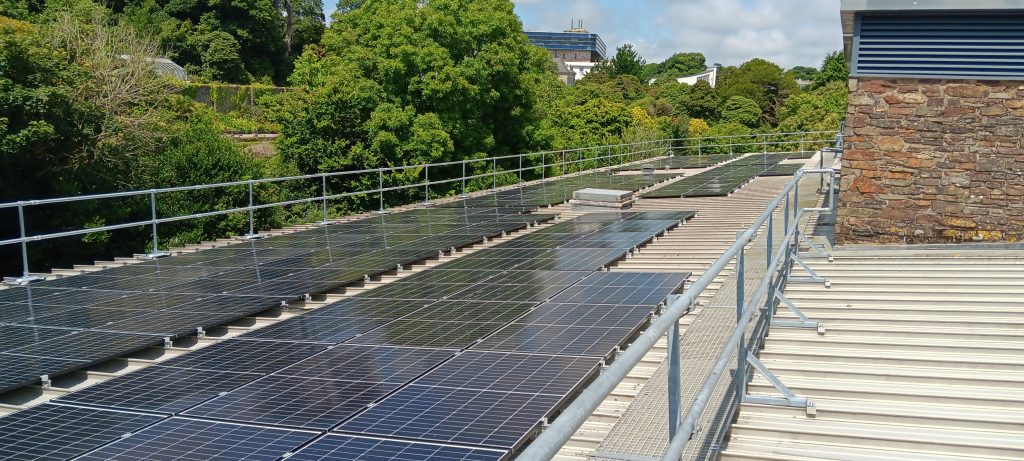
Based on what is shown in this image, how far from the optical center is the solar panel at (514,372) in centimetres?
543

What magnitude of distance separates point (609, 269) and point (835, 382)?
13.9 feet

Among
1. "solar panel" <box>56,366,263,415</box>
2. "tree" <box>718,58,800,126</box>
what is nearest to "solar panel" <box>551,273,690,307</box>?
"solar panel" <box>56,366,263,415</box>

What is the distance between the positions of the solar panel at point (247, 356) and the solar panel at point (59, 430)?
106cm

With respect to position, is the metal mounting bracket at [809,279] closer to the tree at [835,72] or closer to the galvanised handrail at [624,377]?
the galvanised handrail at [624,377]

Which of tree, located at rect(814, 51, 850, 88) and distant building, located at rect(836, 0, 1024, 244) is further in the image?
tree, located at rect(814, 51, 850, 88)

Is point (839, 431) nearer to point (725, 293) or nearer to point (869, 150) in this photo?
point (725, 293)

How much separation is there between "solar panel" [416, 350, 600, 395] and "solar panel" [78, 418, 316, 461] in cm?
119

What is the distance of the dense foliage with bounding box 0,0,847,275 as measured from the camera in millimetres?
20703

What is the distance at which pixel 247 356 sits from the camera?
6.52 meters

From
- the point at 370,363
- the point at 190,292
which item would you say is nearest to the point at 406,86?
the point at 190,292

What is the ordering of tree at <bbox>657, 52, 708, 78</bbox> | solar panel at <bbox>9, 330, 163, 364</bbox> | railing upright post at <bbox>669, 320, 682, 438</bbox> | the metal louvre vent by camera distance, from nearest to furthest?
railing upright post at <bbox>669, 320, 682, 438</bbox> < solar panel at <bbox>9, 330, 163, 364</bbox> < the metal louvre vent < tree at <bbox>657, 52, 708, 78</bbox>

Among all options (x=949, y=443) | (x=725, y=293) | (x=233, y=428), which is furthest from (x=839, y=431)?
(x=233, y=428)

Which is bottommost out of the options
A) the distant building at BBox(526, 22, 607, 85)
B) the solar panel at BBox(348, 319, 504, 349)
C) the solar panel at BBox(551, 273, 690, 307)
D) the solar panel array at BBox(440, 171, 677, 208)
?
the solar panel at BBox(348, 319, 504, 349)

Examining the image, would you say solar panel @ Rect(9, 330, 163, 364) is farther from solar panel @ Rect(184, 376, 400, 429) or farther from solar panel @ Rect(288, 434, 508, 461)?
solar panel @ Rect(288, 434, 508, 461)
